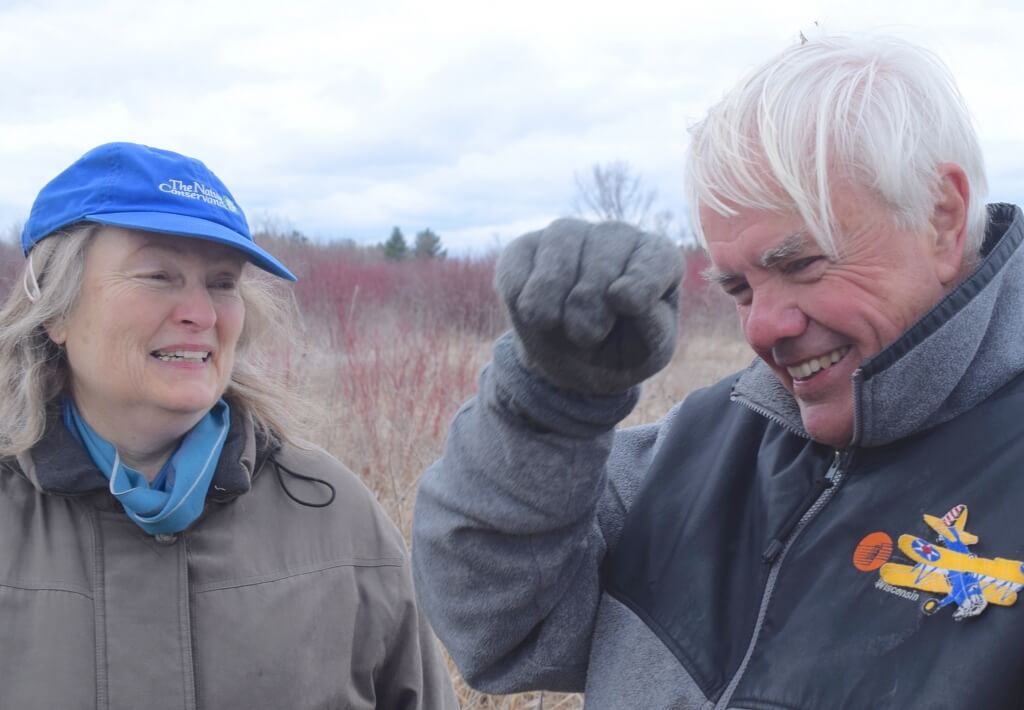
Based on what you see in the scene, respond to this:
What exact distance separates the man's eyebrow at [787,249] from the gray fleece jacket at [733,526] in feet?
0.65

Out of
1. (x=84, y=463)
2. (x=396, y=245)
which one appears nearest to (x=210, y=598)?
(x=84, y=463)

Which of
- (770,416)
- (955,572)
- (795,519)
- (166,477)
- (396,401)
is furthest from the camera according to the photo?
(396,401)

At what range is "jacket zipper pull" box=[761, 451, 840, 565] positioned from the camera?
140 cm

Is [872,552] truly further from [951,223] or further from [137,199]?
[137,199]

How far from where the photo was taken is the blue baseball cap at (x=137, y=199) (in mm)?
2023

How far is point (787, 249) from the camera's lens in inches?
54.4

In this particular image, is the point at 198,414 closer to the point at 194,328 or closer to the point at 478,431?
the point at 194,328

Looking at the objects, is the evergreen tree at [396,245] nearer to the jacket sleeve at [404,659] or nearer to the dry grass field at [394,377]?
the dry grass field at [394,377]

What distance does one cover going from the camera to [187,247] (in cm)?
211

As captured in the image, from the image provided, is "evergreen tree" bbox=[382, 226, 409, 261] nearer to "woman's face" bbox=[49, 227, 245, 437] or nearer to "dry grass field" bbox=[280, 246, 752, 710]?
"dry grass field" bbox=[280, 246, 752, 710]

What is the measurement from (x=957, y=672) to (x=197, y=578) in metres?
1.45

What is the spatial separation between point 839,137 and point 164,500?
1.45m

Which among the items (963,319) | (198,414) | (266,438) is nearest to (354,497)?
(266,438)

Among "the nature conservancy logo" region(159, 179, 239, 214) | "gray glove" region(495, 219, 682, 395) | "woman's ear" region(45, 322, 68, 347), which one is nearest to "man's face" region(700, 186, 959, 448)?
"gray glove" region(495, 219, 682, 395)
